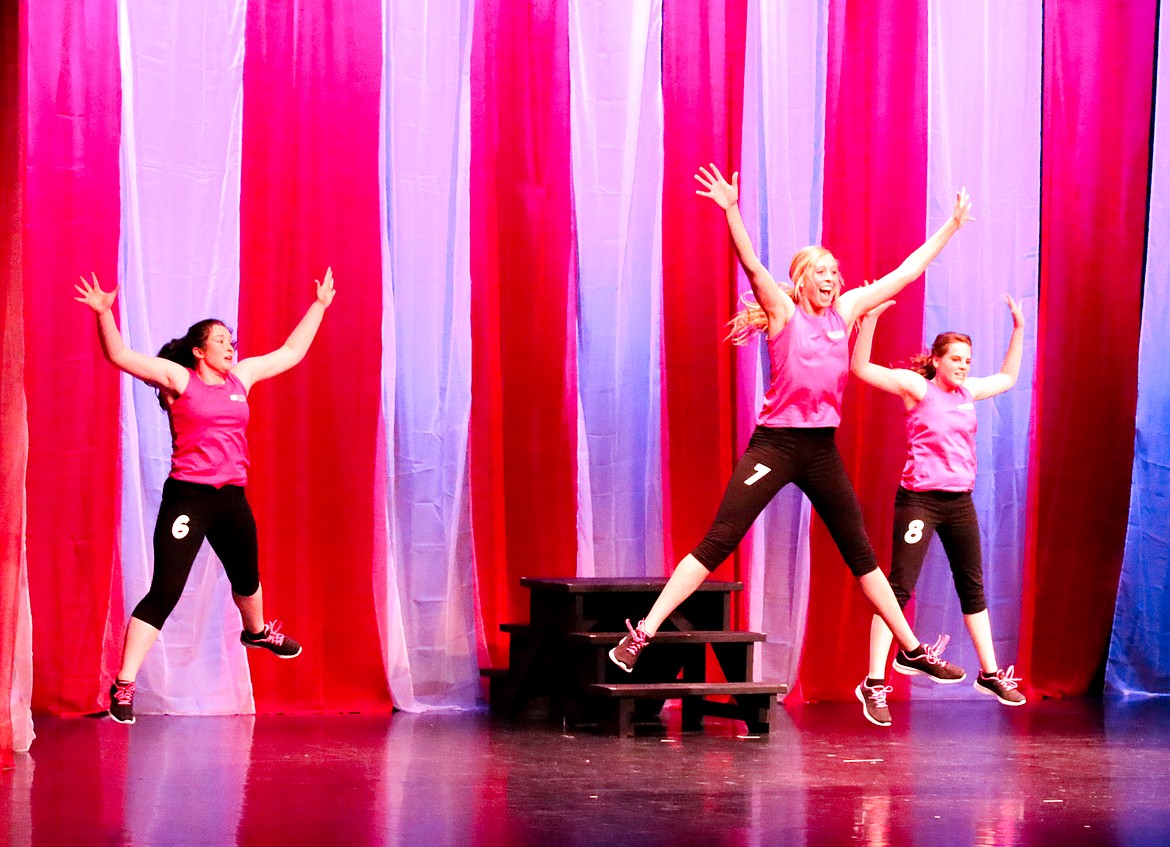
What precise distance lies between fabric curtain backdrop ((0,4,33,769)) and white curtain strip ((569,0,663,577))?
7.79ft

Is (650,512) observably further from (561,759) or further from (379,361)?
(561,759)

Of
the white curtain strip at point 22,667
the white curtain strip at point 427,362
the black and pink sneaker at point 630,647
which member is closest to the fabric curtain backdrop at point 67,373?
the white curtain strip at point 427,362

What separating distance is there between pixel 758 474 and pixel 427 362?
5.14 feet

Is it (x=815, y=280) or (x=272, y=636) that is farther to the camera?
(x=272, y=636)

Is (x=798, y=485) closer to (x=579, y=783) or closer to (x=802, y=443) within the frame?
(x=802, y=443)

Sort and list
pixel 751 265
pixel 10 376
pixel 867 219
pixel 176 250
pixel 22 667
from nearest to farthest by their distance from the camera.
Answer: pixel 10 376, pixel 22 667, pixel 751 265, pixel 176 250, pixel 867 219

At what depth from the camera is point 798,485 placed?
4.63m

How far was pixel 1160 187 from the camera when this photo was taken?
251 inches

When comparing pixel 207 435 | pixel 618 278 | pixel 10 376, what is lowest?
pixel 207 435

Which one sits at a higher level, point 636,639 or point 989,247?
point 989,247

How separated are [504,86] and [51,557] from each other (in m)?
2.40

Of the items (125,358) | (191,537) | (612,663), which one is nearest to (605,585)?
(612,663)

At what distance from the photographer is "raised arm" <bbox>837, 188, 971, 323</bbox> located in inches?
183

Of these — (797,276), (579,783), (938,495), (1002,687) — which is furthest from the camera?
(938,495)
